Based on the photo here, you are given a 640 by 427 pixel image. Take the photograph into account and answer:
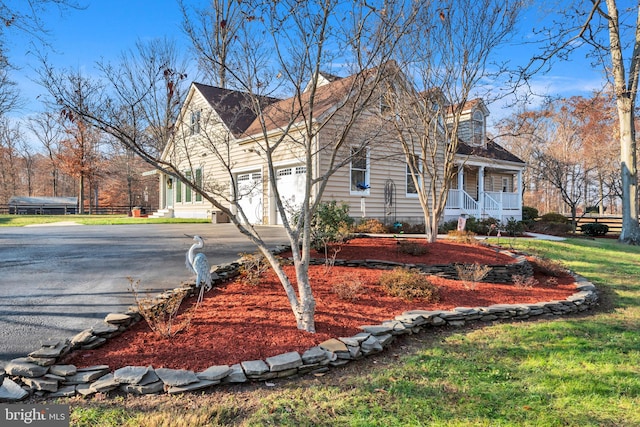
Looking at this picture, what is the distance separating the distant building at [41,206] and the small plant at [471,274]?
36.7 m

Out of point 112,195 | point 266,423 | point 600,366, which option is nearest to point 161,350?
point 266,423

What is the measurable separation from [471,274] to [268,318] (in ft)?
13.1

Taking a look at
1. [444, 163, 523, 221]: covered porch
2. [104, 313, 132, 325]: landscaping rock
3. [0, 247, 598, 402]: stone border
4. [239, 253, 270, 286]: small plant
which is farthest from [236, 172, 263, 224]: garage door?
[104, 313, 132, 325]: landscaping rock

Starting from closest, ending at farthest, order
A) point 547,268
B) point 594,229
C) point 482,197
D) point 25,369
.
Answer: point 25,369
point 547,268
point 482,197
point 594,229

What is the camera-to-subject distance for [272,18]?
4.22 metres

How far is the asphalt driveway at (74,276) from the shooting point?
3836mm

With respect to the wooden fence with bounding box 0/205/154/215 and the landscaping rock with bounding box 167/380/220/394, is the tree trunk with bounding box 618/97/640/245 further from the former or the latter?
the wooden fence with bounding box 0/205/154/215

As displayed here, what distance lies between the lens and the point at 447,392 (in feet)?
10.0

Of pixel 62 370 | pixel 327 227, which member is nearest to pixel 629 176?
pixel 327 227

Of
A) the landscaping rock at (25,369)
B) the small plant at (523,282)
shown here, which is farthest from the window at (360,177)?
the landscaping rock at (25,369)

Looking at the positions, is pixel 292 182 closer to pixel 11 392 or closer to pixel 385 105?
pixel 385 105

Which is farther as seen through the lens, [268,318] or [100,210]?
[100,210]

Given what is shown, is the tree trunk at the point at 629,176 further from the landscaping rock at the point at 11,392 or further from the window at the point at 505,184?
the landscaping rock at the point at 11,392

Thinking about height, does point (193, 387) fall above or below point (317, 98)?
below
